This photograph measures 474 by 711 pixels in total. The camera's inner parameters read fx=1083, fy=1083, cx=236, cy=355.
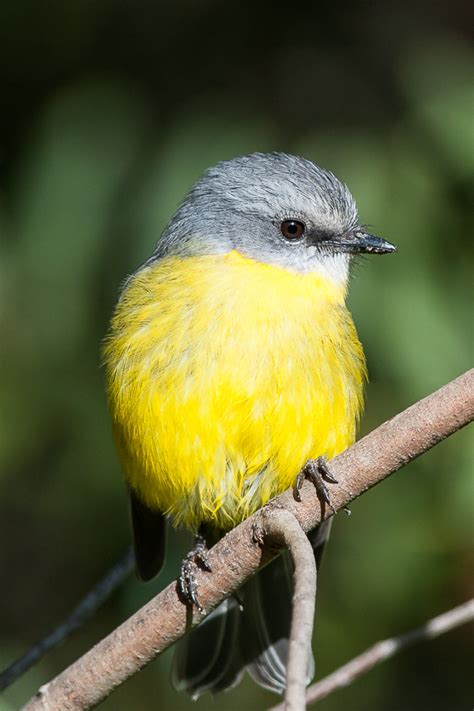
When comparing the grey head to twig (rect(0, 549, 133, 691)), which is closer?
twig (rect(0, 549, 133, 691))

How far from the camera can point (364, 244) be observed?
3951 millimetres

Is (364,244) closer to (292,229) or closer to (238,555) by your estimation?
(292,229)

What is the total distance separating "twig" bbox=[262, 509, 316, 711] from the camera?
6.18 feet

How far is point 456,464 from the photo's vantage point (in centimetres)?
391

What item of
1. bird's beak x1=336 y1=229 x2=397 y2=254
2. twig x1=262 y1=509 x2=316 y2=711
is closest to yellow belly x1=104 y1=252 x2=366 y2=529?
bird's beak x1=336 y1=229 x2=397 y2=254

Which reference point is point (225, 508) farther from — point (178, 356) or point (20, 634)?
point (20, 634)

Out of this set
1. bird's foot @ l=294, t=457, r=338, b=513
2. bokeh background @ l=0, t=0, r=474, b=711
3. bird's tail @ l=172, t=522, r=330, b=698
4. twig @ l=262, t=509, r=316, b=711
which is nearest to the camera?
twig @ l=262, t=509, r=316, b=711

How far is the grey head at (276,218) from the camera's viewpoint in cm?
393

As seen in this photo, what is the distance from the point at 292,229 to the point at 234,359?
666mm

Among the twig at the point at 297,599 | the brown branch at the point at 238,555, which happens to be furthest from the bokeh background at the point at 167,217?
the twig at the point at 297,599

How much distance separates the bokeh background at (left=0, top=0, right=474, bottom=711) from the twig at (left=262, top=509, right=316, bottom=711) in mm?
1131

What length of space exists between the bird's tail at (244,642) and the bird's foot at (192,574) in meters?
0.64

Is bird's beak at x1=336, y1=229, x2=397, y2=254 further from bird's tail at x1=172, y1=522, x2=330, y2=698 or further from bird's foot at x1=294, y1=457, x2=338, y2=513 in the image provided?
bird's tail at x1=172, y1=522, x2=330, y2=698

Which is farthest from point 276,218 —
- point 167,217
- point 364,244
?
point 167,217
